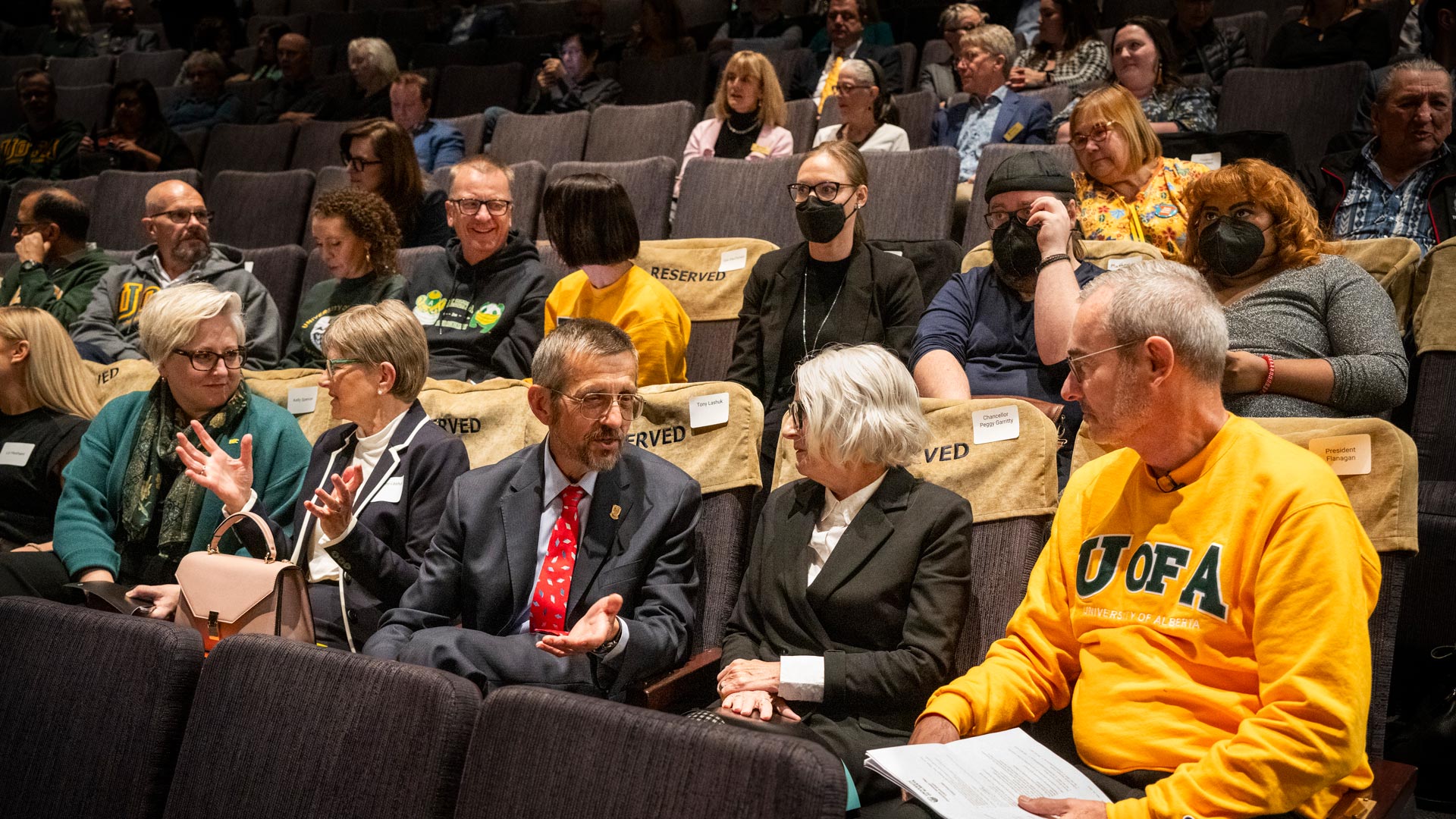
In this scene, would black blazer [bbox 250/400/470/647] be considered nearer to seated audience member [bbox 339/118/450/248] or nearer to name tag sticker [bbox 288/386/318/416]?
name tag sticker [bbox 288/386/318/416]

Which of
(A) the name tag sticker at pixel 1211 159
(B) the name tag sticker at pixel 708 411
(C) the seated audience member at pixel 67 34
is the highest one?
(C) the seated audience member at pixel 67 34

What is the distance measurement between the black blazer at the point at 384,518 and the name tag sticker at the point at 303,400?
2.02 ft

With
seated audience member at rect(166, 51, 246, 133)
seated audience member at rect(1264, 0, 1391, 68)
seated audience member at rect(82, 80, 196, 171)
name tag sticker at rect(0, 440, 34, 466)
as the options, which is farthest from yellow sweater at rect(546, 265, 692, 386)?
seated audience member at rect(166, 51, 246, 133)

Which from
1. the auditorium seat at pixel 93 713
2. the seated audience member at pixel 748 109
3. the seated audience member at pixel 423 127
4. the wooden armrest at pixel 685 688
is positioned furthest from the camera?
the seated audience member at pixel 423 127

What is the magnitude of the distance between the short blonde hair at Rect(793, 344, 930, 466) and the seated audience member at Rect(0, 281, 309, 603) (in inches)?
51.2

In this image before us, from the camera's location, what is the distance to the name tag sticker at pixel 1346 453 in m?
1.73

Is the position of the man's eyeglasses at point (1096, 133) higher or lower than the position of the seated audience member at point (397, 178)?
higher

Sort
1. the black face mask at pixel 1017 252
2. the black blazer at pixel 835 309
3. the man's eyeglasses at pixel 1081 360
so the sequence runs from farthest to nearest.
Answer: the black blazer at pixel 835 309 → the black face mask at pixel 1017 252 → the man's eyeglasses at pixel 1081 360

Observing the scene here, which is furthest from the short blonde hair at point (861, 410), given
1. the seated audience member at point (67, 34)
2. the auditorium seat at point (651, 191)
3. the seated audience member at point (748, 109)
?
the seated audience member at point (67, 34)

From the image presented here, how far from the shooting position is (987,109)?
174 inches

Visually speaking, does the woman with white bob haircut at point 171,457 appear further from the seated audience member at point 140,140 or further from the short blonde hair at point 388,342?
the seated audience member at point 140,140

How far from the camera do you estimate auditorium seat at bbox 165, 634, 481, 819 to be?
1.26 meters

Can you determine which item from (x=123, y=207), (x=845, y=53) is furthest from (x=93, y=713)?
(x=845, y=53)

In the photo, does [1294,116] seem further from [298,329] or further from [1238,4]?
[298,329]
